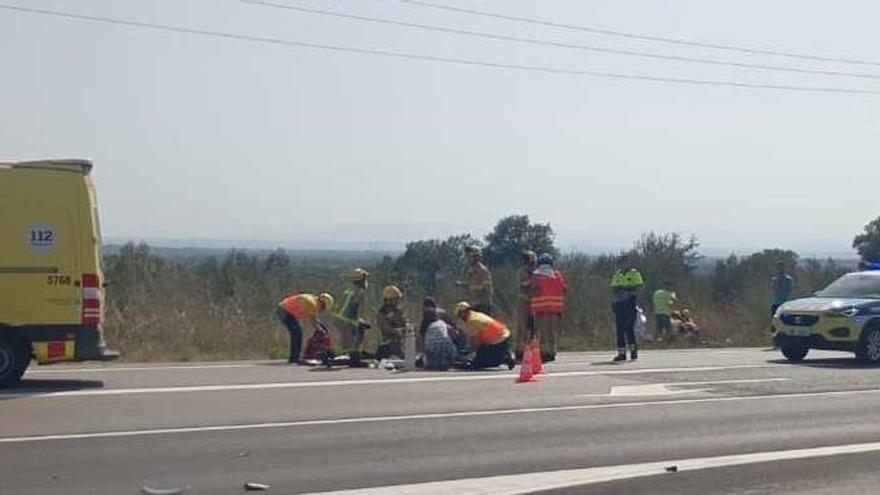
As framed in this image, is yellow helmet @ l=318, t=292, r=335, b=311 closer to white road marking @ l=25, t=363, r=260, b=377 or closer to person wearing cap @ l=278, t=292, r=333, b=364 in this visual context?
person wearing cap @ l=278, t=292, r=333, b=364

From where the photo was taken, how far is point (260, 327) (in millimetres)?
25406

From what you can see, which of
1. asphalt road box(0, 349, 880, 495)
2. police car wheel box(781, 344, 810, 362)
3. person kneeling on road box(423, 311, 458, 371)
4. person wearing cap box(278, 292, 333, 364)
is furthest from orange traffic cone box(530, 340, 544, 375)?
police car wheel box(781, 344, 810, 362)

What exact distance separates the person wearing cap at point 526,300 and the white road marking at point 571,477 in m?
9.32

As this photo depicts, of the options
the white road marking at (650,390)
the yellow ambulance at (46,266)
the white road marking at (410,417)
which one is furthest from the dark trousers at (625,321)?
the yellow ambulance at (46,266)

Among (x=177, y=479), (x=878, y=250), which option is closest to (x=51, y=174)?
(x=177, y=479)

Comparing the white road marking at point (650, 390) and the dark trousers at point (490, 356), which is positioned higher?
the dark trousers at point (490, 356)

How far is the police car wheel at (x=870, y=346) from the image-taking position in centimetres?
2312

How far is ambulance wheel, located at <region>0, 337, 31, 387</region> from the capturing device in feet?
53.5

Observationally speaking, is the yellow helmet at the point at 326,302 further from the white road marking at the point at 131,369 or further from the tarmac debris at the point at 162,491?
the tarmac debris at the point at 162,491

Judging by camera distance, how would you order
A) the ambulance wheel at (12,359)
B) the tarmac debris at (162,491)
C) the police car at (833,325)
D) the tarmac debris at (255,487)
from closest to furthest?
the tarmac debris at (162,491), the tarmac debris at (255,487), the ambulance wheel at (12,359), the police car at (833,325)

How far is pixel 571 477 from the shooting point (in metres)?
11.2

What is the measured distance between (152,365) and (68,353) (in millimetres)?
3626

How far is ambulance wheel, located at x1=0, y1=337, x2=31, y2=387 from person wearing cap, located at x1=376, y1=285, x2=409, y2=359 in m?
5.89

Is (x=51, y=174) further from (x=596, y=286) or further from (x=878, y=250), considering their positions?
(x=878, y=250)
